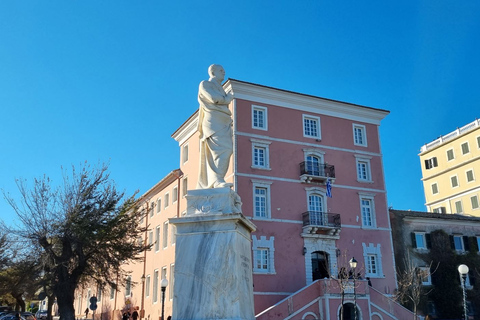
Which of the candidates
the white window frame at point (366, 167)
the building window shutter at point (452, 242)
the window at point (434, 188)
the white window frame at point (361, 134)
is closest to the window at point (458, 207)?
the window at point (434, 188)

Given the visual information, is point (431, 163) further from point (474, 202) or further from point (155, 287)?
point (155, 287)

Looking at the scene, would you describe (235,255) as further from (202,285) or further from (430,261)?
(430,261)

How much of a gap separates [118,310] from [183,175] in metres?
17.9

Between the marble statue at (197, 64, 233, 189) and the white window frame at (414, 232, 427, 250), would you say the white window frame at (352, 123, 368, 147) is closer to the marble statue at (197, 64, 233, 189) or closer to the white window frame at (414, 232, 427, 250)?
the white window frame at (414, 232, 427, 250)

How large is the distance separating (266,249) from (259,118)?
9.17m

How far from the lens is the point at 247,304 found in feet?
28.5

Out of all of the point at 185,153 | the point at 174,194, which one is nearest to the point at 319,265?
the point at 185,153

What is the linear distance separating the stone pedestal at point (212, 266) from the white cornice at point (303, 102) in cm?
2487

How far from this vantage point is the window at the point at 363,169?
36.6 m

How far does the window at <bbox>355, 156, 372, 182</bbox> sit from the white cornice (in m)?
3.24

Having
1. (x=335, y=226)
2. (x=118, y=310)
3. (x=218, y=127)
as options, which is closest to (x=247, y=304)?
(x=218, y=127)

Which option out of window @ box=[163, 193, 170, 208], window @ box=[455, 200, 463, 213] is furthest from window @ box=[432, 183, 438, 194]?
window @ box=[163, 193, 170, 208]

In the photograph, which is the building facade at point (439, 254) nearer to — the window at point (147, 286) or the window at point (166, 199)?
the window at point (166, 199)

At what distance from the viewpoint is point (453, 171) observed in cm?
5100
